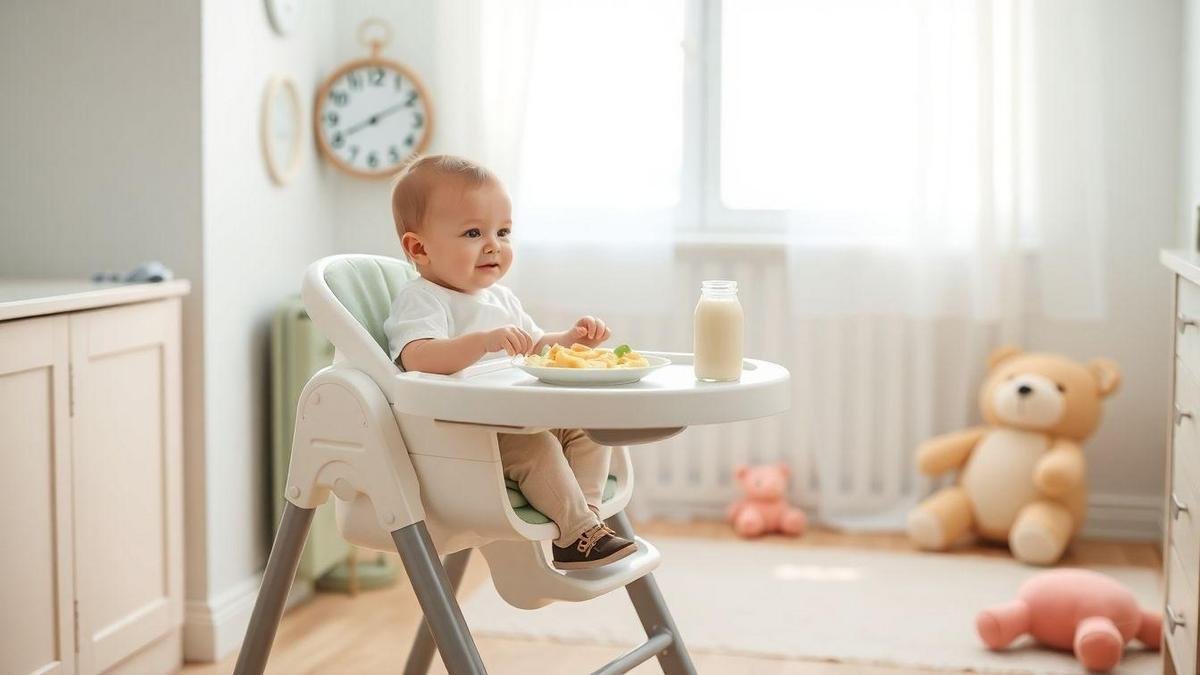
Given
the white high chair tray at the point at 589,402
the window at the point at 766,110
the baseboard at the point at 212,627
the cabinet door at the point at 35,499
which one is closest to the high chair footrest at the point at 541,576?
the white high chair tray at the point at 589,402

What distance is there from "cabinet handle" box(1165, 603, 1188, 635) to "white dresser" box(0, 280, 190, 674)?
72.2 inches

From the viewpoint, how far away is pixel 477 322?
6.23ft

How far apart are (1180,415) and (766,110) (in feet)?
5.53

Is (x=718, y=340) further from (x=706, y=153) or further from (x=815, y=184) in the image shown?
(x=706, y=153)

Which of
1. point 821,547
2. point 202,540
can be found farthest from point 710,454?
point 202,540

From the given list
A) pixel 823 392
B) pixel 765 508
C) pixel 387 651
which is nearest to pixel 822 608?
pixel 765 508

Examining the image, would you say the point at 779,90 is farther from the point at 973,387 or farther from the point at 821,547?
the point at 821,547

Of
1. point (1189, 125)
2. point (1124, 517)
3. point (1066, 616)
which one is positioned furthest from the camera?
point (1124, 517)

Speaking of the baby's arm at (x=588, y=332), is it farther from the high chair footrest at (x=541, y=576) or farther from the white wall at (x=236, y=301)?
the white wall at (x=236, y=301)

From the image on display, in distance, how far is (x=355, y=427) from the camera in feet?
Answer: 5.77

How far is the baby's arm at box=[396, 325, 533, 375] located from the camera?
5.56ft

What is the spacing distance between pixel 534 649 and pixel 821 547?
1080 mm

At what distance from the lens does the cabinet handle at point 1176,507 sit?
2.13m

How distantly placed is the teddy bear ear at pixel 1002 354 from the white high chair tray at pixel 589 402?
202 centimetres
